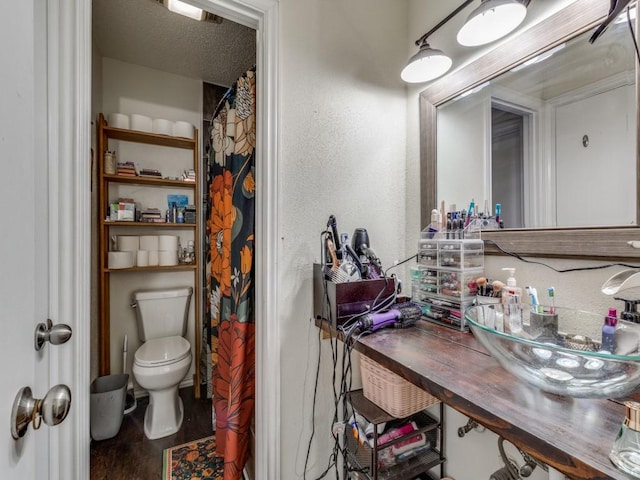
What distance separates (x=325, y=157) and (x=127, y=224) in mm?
1570

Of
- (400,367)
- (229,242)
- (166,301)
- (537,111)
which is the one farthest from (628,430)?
(166,301)

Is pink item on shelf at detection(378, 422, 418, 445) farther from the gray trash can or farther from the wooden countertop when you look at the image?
the gray trash can

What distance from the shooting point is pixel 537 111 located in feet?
3.09

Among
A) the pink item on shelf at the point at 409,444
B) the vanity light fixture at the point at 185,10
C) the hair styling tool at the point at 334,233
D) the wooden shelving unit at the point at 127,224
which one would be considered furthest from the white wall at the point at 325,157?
the wooden shelving unit at the point at 127,224

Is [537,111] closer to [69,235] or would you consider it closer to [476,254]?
[476,254]

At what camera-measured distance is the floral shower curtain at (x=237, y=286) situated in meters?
1.26

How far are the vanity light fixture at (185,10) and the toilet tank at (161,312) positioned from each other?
1.78 meters

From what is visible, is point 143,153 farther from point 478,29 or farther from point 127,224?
point 478,29

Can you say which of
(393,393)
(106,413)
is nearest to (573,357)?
(393,393)

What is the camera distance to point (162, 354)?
5.85ft

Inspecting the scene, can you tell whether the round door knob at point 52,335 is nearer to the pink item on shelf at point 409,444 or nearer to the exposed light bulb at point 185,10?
the pink item on shelf at point 409,444

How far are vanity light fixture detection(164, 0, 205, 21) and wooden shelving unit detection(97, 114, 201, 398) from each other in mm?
788

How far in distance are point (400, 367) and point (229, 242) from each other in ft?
3.33

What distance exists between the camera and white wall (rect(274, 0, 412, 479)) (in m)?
1.15
